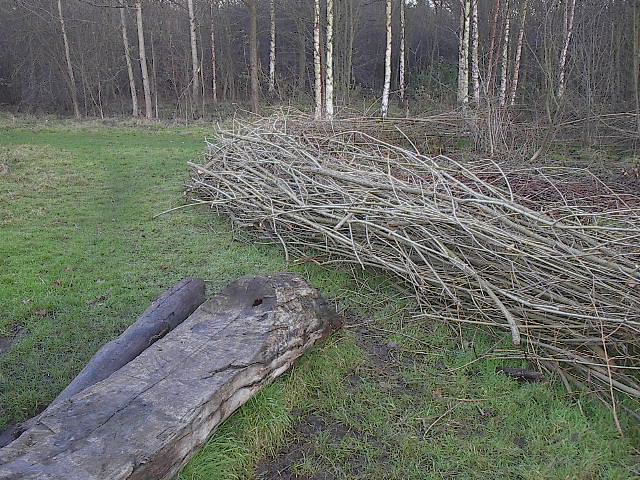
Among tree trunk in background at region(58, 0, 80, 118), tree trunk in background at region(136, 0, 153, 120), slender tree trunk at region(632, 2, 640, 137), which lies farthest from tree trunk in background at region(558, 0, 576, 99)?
tree trunk in background at region(58, 0, 80, 118)

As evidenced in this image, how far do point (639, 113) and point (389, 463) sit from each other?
30.4 ft

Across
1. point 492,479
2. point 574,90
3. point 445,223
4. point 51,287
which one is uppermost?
point 574,90

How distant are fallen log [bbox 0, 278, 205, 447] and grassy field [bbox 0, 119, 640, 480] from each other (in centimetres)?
36

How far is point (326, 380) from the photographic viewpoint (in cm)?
335

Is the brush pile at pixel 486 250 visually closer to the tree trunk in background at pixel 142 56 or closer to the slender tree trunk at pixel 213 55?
the tree trunk in background at pixel 142 56

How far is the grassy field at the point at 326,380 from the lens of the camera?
2725 millimetres

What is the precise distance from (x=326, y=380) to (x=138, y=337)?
1.19 m

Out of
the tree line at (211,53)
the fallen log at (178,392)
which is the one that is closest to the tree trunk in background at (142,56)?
the tree line at (211,53)

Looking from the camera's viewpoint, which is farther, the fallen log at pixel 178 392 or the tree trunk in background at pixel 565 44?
the tree trunk in background at pixel 565 44

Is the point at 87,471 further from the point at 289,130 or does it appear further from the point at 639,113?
the point at 639,113

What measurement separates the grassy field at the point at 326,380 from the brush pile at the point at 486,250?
0.77ft

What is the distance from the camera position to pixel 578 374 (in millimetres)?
3365

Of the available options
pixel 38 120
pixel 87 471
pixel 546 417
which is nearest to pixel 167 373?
pixel 87 471

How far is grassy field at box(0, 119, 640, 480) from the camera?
2.72 meters
